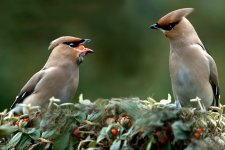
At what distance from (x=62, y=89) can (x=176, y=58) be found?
85cm

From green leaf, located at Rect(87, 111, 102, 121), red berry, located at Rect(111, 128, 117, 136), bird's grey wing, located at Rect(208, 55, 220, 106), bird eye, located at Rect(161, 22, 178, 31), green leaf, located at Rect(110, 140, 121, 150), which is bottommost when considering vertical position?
bird's grey wing, located at Rect(208, 55, 220, 106)

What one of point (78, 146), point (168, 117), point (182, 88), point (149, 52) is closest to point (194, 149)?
point (168, 117)

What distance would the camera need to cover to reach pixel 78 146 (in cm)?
393

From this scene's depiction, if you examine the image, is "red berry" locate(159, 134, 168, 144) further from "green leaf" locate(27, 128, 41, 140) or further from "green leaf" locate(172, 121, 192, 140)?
"green leaf" locate(27, 128, 41, 140)

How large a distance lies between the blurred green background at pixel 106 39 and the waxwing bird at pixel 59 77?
252 centimetres

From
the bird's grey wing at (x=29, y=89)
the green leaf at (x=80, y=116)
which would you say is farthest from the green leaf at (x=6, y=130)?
the bird's grey wing at (x=29, y=89)

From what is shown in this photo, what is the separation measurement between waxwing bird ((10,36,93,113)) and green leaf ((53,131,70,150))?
7.50ft

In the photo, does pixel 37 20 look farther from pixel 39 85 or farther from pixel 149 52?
pixel 39 85

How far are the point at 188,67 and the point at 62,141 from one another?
2.41 meters

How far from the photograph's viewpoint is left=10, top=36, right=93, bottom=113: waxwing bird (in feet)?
20.8

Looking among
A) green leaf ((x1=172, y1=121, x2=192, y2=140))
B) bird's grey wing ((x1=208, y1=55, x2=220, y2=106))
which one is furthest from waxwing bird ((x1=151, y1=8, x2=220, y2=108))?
green leaf ((x1=172, y1=121, x2=192, y2=140))

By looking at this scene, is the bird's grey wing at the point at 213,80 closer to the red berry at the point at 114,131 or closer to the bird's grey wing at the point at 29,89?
the bird's grey wing at the point at 29,89

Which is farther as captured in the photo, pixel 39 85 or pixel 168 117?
pixel 39 85

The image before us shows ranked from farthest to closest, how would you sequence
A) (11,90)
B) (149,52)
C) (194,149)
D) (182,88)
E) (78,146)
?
(149,52)
(11,90)
(182,88)
(78,146)
(194,149)
